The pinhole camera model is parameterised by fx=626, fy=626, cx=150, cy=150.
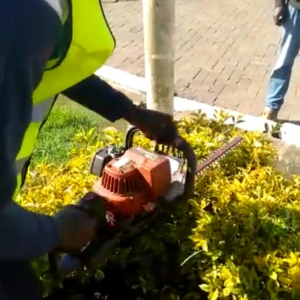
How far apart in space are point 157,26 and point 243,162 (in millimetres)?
1144

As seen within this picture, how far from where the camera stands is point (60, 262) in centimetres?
194

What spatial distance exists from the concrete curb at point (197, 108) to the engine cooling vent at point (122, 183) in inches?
59.6

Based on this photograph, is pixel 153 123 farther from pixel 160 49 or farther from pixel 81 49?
pixel 160 49

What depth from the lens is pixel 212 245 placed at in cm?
204

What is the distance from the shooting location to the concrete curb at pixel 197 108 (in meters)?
3.85

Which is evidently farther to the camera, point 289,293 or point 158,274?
point 158,274

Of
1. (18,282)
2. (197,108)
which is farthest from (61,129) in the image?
(18,282)

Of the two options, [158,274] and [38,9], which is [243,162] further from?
[38,9]

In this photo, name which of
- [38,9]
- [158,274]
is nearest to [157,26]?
[158,274]

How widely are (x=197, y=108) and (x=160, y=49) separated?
1.12m

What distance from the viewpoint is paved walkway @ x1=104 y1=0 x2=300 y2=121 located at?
5.32 metres

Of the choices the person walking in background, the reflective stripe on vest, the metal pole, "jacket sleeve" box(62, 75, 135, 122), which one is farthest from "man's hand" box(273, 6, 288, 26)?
the reflective stripe on vest

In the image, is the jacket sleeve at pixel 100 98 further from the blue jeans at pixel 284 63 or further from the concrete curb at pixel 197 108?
the blue jeans at pixel 284 63

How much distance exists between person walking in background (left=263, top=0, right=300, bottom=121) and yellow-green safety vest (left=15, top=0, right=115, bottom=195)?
316cm
